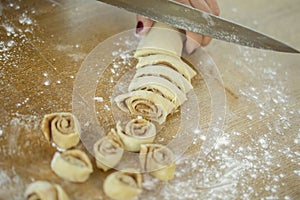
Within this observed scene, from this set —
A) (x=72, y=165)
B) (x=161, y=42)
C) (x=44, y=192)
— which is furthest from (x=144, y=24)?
(x=44, y=192)

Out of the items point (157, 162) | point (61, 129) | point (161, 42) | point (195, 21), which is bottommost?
point (61, 129)

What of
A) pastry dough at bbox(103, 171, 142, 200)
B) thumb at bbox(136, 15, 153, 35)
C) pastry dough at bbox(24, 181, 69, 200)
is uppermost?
thumb at bbox(136, 15, 153, 35)

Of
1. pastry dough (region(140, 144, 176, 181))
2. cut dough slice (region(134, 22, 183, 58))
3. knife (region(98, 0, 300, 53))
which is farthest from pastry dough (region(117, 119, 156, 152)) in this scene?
knife (region(98, 0, 300, 53))

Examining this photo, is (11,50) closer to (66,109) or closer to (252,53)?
(66,109)

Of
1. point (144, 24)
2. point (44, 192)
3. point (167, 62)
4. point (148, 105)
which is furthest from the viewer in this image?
point (144, 24)

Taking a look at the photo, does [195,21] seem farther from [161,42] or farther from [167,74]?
[167,74]

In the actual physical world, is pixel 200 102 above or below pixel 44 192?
above

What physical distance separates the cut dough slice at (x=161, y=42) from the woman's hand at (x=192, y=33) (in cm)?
4

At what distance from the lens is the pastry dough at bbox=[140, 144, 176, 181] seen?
5.68 ft

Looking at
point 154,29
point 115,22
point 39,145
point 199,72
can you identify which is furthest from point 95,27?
point 39,145

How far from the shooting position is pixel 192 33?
223 cm

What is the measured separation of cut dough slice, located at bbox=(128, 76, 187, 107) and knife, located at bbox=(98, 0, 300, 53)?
0.30 m

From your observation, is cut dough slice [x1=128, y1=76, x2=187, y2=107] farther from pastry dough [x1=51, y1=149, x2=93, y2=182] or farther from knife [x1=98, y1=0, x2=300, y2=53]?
pastry dough [x1=51, y1=149, x2=93, y2=182]

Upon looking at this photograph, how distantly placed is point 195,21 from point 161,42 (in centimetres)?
19
